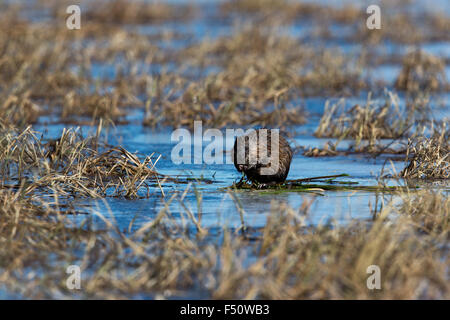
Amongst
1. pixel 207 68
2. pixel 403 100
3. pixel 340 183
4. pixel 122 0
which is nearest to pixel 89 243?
pixel 340 183

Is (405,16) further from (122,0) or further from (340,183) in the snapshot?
(340,183)

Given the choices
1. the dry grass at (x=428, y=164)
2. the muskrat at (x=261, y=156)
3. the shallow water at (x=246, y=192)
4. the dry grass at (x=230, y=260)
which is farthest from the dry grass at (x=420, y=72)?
the dry grass at (x=230, y=260)

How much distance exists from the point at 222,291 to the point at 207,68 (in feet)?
29.4

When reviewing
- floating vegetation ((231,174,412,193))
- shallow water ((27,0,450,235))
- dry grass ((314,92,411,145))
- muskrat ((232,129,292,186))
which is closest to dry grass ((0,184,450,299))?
shallow water ((27,0,450,235))

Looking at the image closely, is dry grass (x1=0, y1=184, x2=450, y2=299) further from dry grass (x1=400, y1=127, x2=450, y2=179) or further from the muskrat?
dry grass (x1=400, y1=127, x2=450, y2=179)

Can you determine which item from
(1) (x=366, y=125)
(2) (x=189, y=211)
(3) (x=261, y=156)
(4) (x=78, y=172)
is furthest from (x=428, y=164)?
(4) (x=78, y=172)

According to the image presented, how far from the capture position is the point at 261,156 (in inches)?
232

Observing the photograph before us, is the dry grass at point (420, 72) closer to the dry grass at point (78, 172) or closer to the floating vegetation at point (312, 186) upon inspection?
the floating vegetation at point (312, 186)

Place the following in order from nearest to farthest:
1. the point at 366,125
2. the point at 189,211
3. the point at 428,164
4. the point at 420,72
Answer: the point at 189,211, the point at 428,164, the point at 366,125, the point at 420,72

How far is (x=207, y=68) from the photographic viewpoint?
12414mm

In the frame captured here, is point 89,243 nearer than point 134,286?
No

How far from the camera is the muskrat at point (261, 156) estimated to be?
5828 millimetres

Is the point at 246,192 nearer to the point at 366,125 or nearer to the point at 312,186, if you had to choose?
the point at 312,186

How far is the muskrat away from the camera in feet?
19.1
